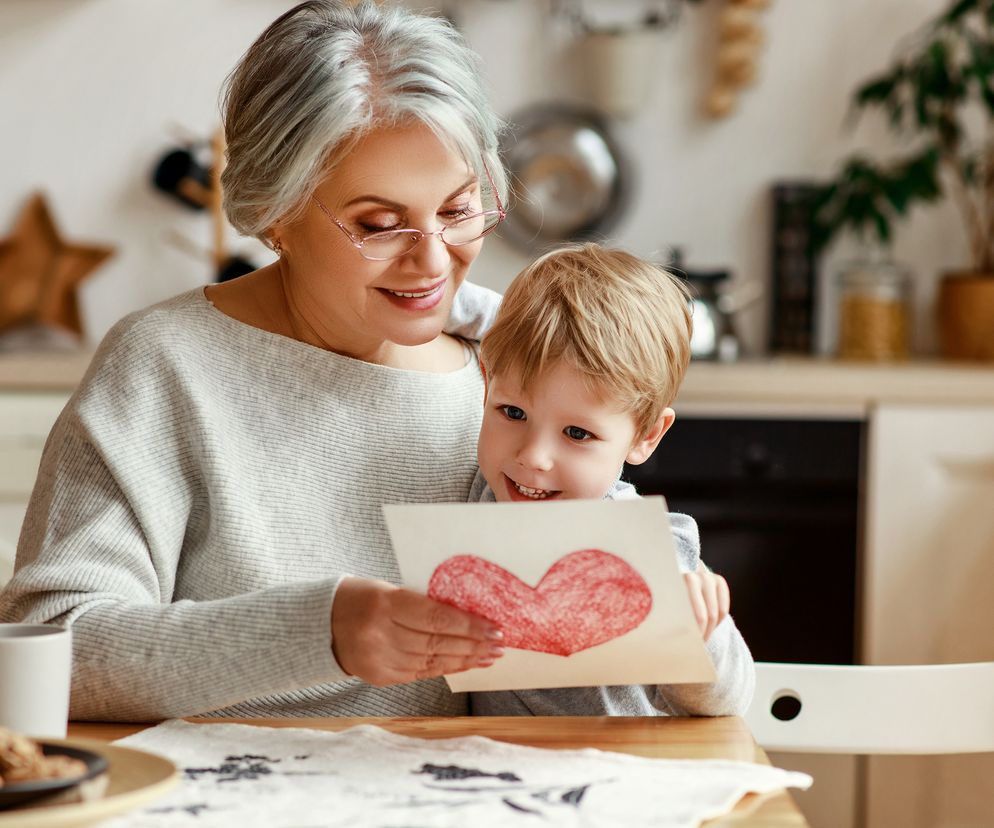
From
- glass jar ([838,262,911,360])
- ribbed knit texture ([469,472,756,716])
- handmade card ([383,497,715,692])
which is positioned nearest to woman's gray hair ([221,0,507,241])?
ribbed knit texture ([469,472,756,716])

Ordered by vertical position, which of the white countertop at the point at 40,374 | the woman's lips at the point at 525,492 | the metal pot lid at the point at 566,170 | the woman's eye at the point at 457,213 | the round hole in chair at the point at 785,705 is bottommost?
the round hole in chair at the point at 785,705

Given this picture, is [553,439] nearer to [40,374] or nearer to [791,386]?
[791,386]

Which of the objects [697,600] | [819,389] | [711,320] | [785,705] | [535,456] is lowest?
[785,705]

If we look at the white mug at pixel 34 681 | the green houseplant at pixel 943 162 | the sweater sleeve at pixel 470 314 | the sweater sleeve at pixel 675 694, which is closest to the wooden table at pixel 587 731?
the sweater sleeve at pixel 675 694

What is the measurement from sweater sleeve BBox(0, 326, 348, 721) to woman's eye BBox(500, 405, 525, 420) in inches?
9.0

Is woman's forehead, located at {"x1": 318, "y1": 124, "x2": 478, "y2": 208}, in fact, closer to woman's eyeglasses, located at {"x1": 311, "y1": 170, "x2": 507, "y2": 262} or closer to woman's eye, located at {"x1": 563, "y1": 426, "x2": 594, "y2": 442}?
woman's eyeglasses, located at {"x1": 311, "y1": 170, "x2": 507, "y2": 262}

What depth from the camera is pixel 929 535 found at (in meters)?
2.63

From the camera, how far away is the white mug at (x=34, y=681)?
0.90m

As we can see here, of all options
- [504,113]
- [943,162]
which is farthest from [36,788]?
[943,162]

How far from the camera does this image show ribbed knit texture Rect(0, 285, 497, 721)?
1.07 m

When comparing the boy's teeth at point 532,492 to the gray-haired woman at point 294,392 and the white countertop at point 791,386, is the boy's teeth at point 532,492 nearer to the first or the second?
the gray-haired woman at point 294,392

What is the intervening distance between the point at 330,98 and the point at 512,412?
0.34 m

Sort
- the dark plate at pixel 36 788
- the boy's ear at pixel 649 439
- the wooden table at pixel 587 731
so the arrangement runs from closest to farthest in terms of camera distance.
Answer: the dark plate at pixel 36 788, the wooden table at pixel 587 731, the boy's ear at pixel 649 439

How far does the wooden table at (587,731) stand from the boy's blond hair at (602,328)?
0.29m
